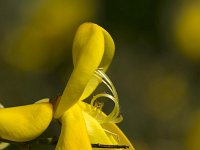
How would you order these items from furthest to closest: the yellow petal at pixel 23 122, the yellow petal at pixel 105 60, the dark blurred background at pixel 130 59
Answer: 1. the dark blurred background at pixel 130 59
2. the yellow petal at pixel 105 60
3. the yellow petal at pixel 23 122

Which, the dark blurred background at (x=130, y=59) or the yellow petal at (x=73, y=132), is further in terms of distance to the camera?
the dark blurred background at (x=130, y=59)

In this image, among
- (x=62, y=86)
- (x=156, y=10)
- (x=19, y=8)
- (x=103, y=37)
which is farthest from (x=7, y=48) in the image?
(x=103, y=37)

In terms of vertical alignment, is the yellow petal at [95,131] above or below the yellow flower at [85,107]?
below

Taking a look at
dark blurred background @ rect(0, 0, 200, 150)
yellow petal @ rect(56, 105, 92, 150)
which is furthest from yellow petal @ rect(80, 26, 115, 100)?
dark blurred background @ rect(0, 0, 200, 150)

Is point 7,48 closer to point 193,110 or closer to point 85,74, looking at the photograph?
point 193,110

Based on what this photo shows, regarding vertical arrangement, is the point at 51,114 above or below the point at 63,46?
above

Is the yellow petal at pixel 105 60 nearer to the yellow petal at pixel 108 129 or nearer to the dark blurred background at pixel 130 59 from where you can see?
the yellow petal at pixel 108 129

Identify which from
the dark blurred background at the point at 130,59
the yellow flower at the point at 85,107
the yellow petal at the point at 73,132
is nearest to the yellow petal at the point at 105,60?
the yellow flower at the point at 85,107

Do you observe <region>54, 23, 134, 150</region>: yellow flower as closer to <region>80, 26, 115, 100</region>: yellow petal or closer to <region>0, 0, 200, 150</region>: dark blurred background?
Answer: <region>80, 26, 115, 100</region>: yellow petal
